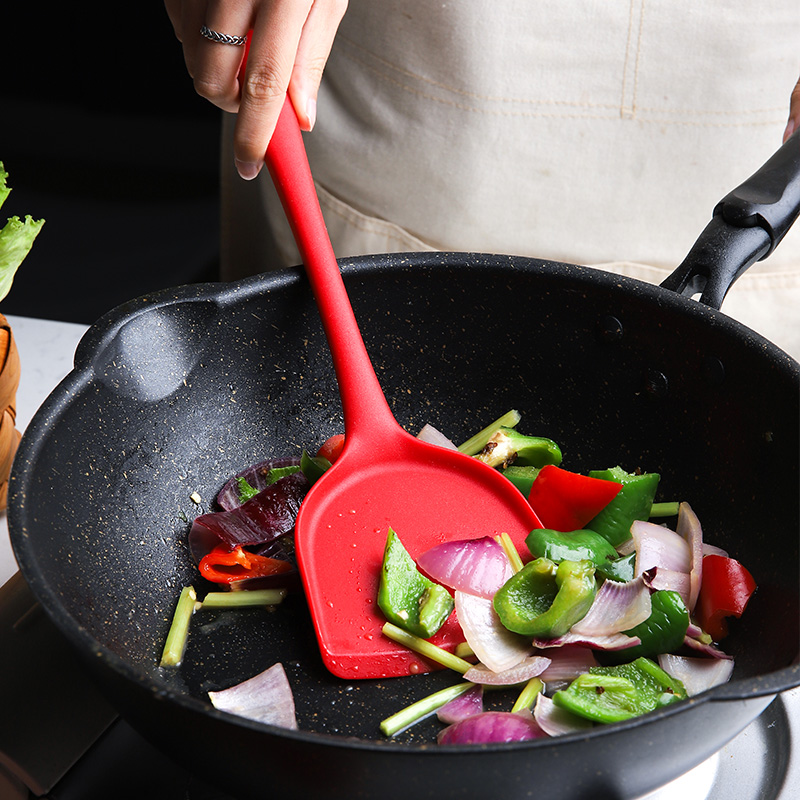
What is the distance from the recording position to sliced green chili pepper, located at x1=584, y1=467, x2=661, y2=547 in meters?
0.88

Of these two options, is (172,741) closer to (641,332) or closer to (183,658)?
(183,658)

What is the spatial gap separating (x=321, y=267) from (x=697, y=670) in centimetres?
51

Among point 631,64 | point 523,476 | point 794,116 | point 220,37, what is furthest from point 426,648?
point 631,64

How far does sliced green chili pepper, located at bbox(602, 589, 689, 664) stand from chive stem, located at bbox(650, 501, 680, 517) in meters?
0.17

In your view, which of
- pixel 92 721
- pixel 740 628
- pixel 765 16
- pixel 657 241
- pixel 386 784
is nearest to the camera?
pixel 386 784

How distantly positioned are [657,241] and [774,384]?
0.48 metres

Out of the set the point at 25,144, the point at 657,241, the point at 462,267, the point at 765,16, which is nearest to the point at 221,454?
the point at 462,267

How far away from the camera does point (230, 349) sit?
3.09 feet

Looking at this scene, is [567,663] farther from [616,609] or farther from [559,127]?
[559,127]

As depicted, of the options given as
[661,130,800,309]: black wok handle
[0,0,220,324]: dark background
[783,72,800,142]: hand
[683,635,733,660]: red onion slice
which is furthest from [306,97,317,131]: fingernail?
[0,0,220,324]: dark background

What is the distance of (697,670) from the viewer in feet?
2.49

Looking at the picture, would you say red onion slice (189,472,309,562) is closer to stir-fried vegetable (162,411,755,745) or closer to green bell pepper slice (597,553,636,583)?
stir-fried vegetable (162,411,755,745)

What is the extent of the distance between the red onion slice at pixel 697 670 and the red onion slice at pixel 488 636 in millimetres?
Answer: 121

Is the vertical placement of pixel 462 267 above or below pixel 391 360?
above
